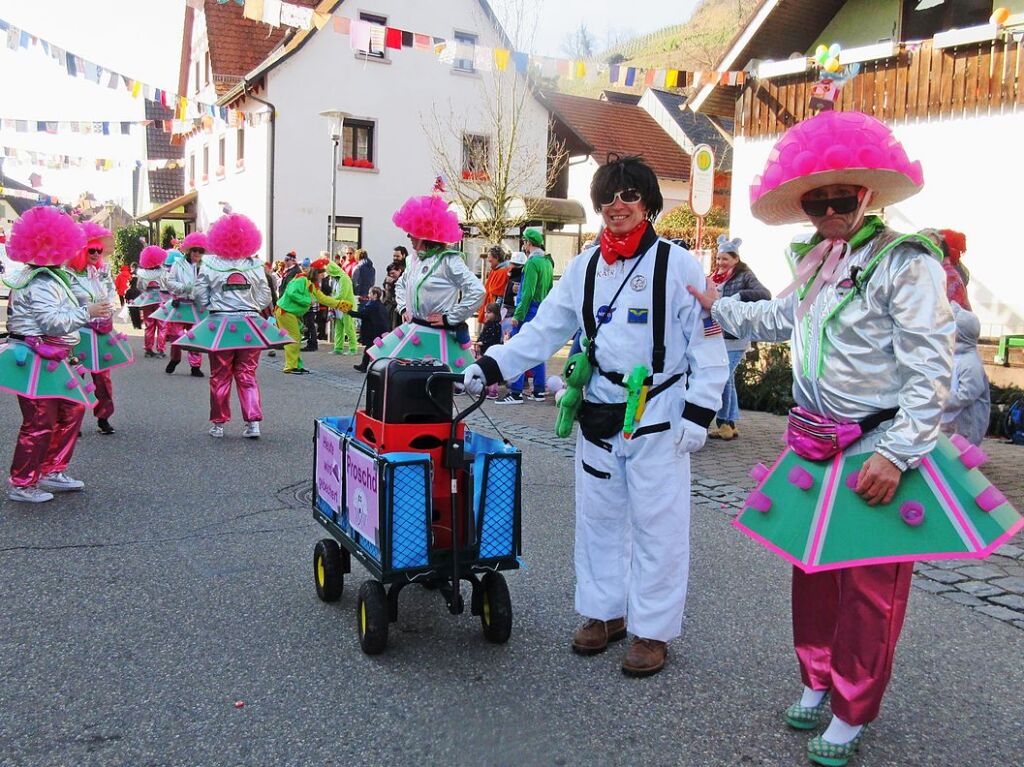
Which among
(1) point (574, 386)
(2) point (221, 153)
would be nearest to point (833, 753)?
(1) point (574, 386)

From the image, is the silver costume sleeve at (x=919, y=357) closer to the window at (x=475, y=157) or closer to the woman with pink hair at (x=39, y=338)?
the woman with pink hair at (x=39, y=338)

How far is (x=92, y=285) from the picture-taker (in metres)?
7.82

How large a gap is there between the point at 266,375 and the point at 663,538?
11.5 m

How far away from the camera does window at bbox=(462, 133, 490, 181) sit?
25.4 metres

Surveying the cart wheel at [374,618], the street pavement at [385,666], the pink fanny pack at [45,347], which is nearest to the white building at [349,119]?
the pink fanny pack at [45,347]

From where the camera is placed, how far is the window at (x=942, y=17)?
47.2 ft

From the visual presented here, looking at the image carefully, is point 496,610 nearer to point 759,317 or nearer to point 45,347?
point 759,317

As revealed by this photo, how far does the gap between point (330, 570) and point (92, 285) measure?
15.5ft

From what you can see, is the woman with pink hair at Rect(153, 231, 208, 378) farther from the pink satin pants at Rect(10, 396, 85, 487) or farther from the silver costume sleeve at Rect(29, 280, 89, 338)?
the silver costume sleeve at Rect(29, 280, 89, 338)

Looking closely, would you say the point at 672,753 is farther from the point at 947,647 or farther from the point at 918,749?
the point at 947,647

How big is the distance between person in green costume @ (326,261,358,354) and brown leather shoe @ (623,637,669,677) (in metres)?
14.0

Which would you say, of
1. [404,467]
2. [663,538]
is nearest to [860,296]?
[663,538]

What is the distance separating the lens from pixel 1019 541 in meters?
5.66

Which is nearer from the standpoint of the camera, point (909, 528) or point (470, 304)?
point (909, 528)
